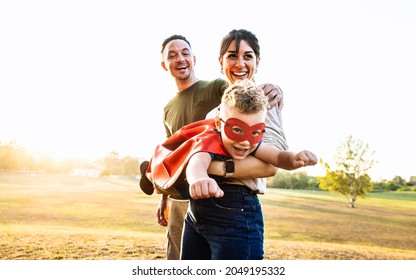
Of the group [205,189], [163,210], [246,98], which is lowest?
[163,210]

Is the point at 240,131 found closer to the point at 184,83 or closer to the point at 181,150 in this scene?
the point at 181,150

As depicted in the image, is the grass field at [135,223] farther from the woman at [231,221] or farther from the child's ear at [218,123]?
the child's ear at [218,123]

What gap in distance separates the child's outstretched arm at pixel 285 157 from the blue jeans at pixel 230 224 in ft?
0.36

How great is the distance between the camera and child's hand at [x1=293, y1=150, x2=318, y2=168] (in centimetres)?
112

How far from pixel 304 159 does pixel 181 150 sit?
1.21ft

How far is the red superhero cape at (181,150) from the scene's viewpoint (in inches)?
47.8

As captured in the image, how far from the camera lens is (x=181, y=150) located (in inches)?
50.0

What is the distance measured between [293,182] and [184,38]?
5.73m

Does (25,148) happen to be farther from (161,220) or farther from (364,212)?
(364,212)

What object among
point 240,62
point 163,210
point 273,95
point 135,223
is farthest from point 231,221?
point 135,223

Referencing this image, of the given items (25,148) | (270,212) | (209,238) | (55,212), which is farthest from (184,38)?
(270,212)

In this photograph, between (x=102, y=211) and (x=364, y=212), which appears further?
(x=364, y=212)

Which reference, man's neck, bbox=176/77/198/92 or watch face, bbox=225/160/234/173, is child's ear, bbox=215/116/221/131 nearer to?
watch face, bbox=225/160/234/173
